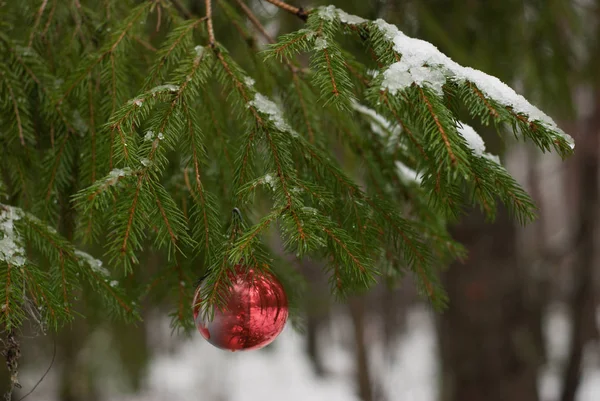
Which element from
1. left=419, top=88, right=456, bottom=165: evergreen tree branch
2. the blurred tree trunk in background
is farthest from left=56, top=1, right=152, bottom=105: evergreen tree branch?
the blurred tree trunk in background

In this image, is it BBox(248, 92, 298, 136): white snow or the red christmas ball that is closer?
the red christmas ball

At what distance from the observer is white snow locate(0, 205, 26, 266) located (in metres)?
1.09

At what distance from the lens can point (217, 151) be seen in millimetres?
1456

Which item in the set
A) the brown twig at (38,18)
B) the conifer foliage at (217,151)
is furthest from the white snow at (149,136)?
the brown twig at (38,18)

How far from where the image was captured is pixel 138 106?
1.11 m

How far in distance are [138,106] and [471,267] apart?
3.35 meters

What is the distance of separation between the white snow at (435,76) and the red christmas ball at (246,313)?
49cm

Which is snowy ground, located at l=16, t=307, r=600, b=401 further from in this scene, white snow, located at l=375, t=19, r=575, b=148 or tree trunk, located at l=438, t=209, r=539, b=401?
white snow, located at l=375, t=19, r=575, b=148

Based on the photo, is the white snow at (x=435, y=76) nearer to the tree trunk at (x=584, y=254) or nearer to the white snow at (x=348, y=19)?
the white snow at (x=348, y=19)

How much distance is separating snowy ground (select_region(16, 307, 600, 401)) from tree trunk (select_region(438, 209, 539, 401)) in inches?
142

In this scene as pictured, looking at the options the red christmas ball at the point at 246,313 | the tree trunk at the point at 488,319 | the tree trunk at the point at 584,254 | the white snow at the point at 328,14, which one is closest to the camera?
the red christmas ball at the point at 246,313

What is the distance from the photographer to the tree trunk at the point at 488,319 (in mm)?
3908

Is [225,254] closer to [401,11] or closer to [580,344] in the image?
[401,11]

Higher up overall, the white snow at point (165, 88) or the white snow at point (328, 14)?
the white snow at point (328, 14)
